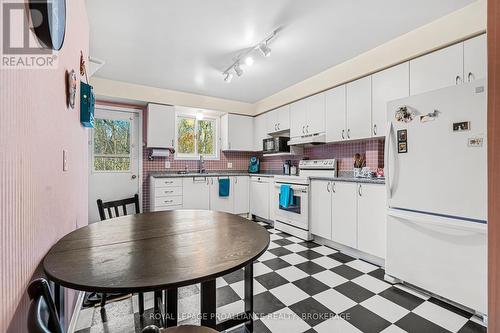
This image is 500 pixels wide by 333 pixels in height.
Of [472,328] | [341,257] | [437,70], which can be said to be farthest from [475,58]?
[341,257]

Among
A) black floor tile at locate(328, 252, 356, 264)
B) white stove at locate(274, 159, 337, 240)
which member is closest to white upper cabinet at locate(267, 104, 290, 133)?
white stove at locate(274, 159, 337, 240)

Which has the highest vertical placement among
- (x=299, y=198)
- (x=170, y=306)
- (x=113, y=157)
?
(x=113, y=157)

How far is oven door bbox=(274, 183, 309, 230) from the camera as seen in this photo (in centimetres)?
313

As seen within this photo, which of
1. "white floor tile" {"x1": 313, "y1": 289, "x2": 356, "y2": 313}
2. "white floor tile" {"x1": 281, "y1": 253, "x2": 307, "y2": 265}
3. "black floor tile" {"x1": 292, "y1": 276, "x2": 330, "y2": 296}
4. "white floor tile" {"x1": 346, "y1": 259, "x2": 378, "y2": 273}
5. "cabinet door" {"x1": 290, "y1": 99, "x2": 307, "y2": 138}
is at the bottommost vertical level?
"white floor tile" {"x1": 346, "y1": 259, "x2": 378, "y2": 273}

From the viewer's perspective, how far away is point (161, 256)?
848 millimetres

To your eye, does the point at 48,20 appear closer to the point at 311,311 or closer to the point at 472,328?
the point at 311,311

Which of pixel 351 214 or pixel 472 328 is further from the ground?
pixel 351 214

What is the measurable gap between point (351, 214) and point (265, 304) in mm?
1458

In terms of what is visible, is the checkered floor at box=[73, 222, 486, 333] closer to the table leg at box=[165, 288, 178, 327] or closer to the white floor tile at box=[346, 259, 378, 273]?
the white floor tile at box=[346, 259, 378, 273]

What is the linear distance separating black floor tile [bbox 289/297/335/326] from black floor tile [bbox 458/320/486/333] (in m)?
0.80

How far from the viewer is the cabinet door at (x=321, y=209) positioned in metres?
2.88

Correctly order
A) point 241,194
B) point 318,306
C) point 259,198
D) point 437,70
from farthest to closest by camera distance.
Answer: point 241,194
point 259,198
point 437,70
point 318,306

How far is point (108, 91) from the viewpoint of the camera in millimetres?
3459

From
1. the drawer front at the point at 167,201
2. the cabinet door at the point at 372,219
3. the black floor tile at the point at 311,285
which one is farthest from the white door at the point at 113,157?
the cabinet door at the point at 372,219
